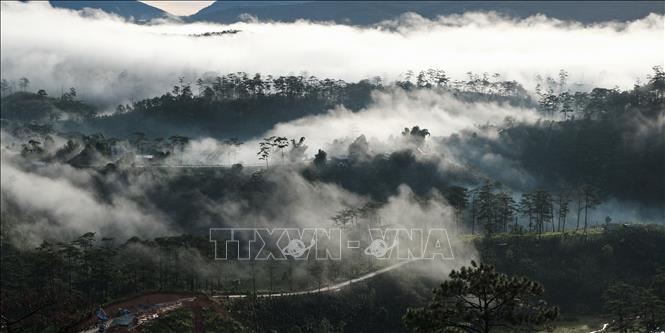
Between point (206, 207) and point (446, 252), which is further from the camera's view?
point (206, 207)

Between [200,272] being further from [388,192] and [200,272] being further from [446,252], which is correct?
[388,192]

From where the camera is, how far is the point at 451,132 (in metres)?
197

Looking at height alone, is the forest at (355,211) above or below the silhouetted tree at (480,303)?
below

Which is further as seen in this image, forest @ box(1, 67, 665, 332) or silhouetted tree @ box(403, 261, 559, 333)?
forest @ box(1, 67, 665, 332)

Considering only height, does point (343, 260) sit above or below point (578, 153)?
below

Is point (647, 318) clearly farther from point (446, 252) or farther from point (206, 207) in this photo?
point (206, 207)

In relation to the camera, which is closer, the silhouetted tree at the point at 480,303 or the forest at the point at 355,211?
the silhouetted tree at the point at 480,303

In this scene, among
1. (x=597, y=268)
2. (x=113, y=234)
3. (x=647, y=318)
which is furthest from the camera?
(x=113, y=234)

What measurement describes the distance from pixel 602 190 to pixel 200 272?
103 m

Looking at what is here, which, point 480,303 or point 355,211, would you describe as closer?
point 480,303

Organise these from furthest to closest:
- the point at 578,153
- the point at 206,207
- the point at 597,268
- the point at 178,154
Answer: the point at 178,154 → the point at 578,153 → the point at 206,207 → the point at 597,268

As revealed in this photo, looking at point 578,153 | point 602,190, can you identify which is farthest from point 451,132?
point 602,190

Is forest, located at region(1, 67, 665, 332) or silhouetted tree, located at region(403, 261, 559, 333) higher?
silhouetted tree, located at region(403, 261, 559, 333)

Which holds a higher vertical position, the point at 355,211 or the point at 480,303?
the point at 480,303
